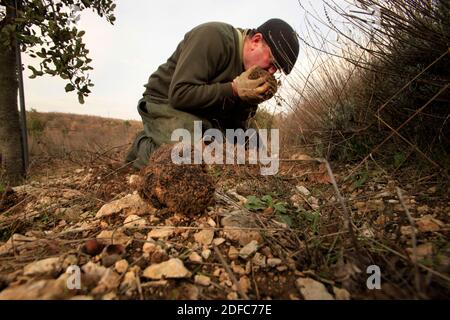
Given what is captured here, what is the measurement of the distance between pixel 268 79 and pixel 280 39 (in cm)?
35

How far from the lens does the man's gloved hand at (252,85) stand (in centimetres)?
204

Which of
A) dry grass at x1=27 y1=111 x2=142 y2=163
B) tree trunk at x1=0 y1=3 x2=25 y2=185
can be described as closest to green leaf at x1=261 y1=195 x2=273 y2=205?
dry grass at x1=27 y1=111 x2=142 y2=163

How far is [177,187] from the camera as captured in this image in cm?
120

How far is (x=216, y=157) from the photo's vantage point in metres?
2.05

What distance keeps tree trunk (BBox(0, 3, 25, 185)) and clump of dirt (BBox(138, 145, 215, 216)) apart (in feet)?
7.51

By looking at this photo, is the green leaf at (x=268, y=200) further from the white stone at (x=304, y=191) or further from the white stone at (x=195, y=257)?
the white stone at (x=195, y=257)

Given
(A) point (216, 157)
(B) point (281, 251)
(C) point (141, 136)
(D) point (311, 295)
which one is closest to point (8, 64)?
(C) point (141, 136)

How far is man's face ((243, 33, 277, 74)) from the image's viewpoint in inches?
87.4

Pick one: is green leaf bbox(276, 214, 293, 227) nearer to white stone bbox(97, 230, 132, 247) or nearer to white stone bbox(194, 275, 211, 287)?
white stone bbox(194, 275, 211, 287)

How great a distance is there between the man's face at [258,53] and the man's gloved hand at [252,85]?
0.21 m

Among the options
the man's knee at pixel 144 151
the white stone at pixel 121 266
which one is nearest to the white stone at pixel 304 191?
the white stone at pixel 121 266

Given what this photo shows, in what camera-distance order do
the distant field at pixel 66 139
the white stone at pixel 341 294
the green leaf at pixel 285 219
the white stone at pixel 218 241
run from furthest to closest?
the distant field at pixel 66 139
the green leaf at pixel 285 219
the white stone at pixel 218 241
the white stone at pixel 341 294

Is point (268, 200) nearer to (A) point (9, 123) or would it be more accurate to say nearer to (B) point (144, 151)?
(B) point (144, 151)
